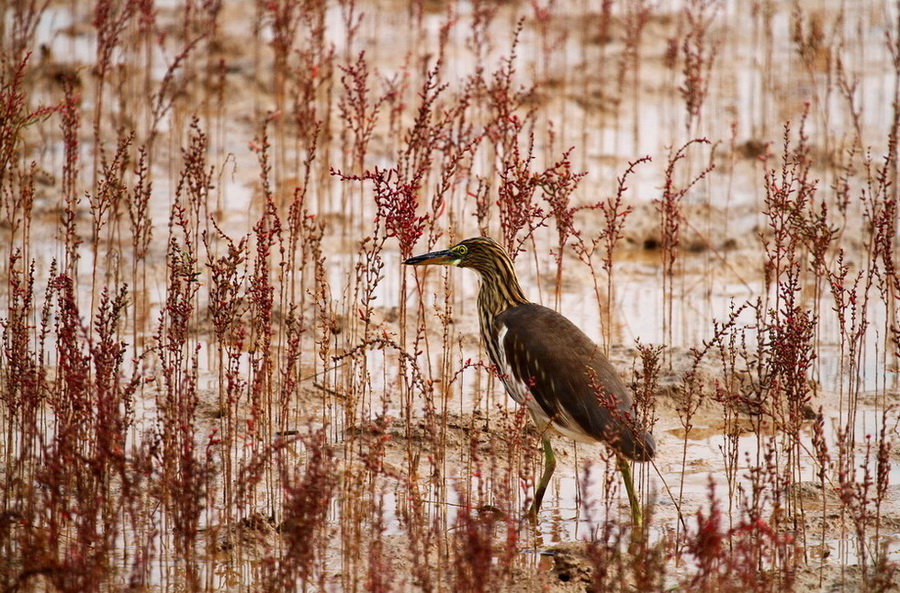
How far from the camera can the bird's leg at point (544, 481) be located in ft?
18.9

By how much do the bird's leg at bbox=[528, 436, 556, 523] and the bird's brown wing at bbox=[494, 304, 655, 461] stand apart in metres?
0.11

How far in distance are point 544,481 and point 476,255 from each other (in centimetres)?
126

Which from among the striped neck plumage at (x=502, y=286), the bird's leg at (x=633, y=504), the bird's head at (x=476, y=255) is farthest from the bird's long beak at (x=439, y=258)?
the bird's leg at (x=633, y=504)

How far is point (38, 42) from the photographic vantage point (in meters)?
12.0

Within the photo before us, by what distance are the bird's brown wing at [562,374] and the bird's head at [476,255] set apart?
416mm

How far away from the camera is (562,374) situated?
19.1 feet

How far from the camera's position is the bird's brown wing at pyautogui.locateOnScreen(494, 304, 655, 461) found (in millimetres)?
5691

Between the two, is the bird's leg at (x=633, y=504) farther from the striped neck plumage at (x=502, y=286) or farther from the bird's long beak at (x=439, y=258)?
the bird's long beak at (x=439, y=258)

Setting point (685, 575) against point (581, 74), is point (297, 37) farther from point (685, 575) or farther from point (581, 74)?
point (685, 575)

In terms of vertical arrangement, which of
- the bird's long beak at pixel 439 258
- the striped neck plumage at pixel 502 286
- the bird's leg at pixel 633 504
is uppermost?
the bird's long beak at pixel 439 258

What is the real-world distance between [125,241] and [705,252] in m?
3.90

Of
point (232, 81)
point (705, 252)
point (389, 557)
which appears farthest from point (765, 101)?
point (389, 557)

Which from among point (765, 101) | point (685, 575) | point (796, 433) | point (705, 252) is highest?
point (765, 101)

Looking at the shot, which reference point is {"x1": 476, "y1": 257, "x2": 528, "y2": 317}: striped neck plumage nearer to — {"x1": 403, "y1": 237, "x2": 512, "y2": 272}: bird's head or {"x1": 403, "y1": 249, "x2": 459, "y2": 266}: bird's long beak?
{"x1": 403, "y1": 237, "x2": 512, "y2": 272}: bird's head
